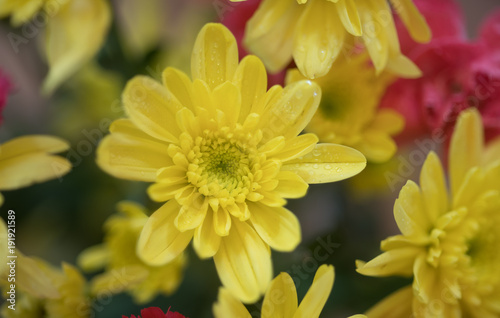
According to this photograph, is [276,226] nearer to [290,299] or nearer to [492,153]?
[290,299]

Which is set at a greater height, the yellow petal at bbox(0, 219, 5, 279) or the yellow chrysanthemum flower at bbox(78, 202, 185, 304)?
the yellow petal at bbox(0, 219, 5, 279)

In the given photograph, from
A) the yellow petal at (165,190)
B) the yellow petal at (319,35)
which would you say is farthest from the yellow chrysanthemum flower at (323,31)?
the yellow petal at (165,190)

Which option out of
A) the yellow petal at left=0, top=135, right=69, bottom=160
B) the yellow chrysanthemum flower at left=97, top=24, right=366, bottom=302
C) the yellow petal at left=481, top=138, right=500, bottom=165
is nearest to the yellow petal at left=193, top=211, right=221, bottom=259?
the yellow chrysanthemum flower at left=97, top=24, right=366, bottom=302

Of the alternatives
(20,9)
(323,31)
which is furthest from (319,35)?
(20,9)

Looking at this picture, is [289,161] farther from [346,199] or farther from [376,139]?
[346,199]

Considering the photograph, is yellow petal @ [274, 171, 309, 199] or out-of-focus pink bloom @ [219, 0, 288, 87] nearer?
yellow petal @ [274, 171, 309, 199]

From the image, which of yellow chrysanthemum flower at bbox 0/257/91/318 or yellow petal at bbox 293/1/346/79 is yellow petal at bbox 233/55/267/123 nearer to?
yellow petal at bbox 293/1/346/79

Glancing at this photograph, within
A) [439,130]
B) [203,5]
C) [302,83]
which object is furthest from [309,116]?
[203,5]
